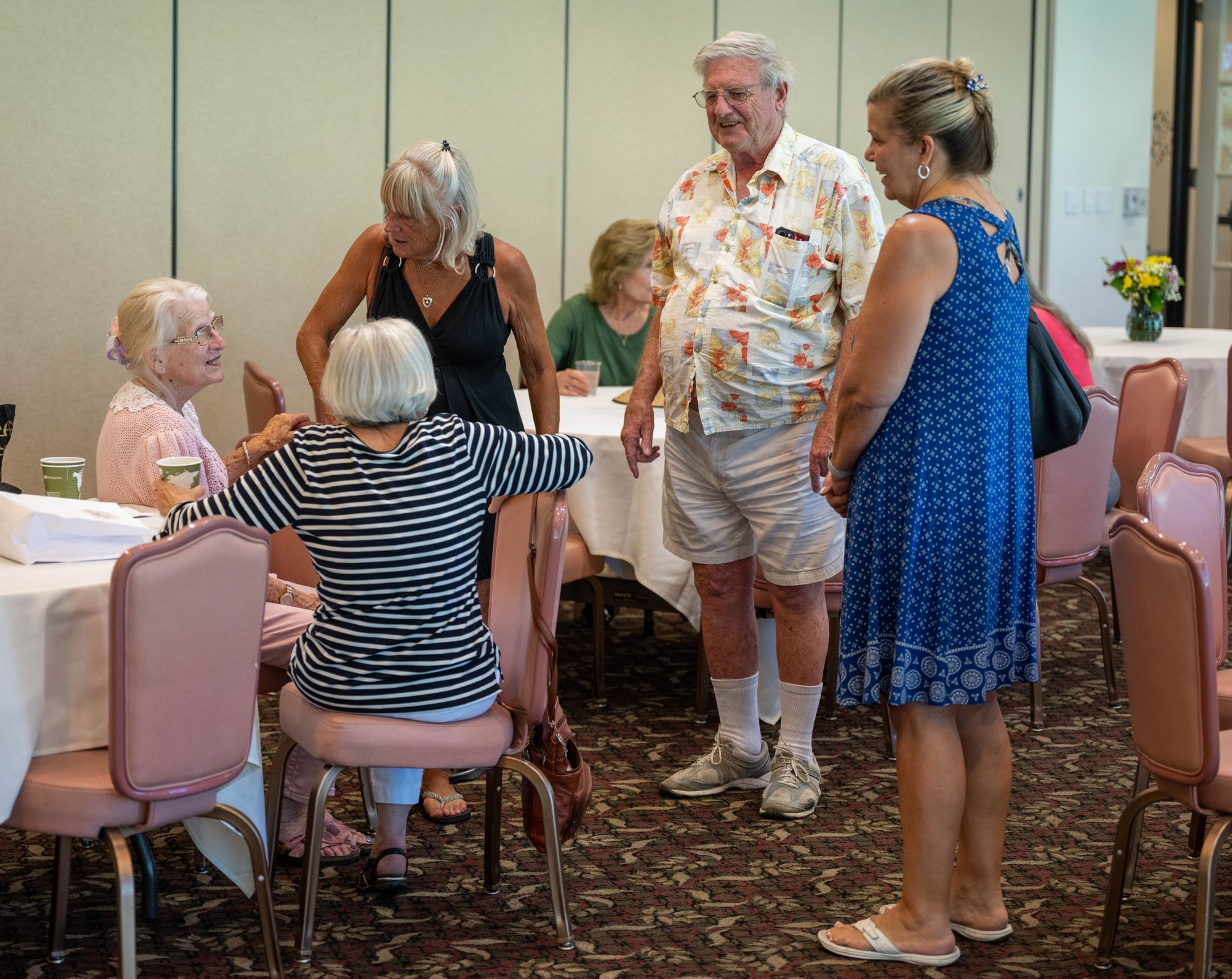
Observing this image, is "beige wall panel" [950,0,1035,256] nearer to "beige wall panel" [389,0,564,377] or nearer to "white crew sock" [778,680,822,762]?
"beige wall panel" [389,0,564,377]

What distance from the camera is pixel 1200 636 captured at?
2.14 m

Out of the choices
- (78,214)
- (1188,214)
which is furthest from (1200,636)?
(1188,214)

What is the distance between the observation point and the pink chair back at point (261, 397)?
14.1 ft

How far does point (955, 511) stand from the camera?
7.55 feet

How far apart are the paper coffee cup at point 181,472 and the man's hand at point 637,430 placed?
102 cm

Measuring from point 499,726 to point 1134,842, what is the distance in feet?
4.07

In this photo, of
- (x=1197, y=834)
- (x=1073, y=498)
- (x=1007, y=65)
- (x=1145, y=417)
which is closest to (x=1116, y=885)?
(x=1197, y=834)

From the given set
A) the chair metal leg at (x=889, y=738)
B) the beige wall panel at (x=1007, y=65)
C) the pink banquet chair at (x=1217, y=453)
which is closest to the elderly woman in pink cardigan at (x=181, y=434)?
the chair metal leg at (x=889, y=738)

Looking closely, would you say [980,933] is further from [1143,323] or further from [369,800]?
[1143,323]

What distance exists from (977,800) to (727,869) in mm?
683

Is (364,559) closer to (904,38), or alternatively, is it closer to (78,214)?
(78,214)

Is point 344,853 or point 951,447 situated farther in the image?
point 344,853

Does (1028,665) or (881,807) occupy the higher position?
(1028,665)

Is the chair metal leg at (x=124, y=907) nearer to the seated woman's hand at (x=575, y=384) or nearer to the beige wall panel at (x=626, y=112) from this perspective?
the seated woman's hand at (x=575, y=384)
